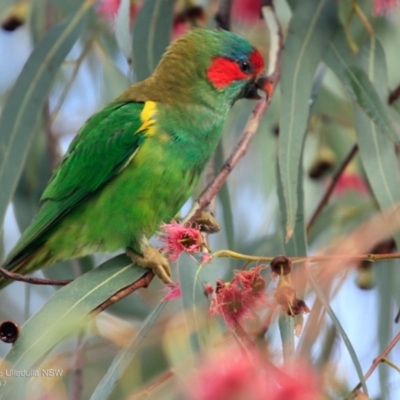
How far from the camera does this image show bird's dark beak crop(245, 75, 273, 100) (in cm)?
190

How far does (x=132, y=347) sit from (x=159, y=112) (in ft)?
2.11

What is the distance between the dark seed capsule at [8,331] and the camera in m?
1.27

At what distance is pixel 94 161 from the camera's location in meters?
1.89

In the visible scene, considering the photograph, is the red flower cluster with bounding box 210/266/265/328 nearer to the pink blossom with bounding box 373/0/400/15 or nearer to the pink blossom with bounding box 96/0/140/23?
the pink blossom with bounding box 373/0/400/15

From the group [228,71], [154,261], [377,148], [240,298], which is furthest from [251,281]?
[228,71]

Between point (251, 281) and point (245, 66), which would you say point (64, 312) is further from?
point (245, 66)

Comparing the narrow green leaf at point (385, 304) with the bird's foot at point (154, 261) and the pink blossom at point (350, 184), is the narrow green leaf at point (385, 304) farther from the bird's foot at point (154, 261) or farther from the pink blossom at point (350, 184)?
the bird's foot at point (154, 261)

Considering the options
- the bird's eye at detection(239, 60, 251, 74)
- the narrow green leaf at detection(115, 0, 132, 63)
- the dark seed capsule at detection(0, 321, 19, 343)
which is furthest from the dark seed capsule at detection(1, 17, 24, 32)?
the dark seed capsule at detection(0, 321, 19, 343)

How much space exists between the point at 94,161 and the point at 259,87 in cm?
43

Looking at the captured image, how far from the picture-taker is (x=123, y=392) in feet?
6.00

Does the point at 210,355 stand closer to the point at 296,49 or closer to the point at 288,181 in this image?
the point at 288,181

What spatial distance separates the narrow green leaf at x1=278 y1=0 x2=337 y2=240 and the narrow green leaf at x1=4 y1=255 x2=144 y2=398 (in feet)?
1.16

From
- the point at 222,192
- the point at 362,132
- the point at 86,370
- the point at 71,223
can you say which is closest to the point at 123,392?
the point at 86,370

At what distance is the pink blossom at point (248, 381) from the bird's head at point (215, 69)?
1011 millimetres
